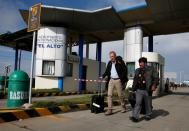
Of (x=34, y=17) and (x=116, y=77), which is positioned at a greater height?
(x=34, y=17)

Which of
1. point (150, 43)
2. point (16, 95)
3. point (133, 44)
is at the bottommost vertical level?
point (16, 95)

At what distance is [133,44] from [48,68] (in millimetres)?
7906

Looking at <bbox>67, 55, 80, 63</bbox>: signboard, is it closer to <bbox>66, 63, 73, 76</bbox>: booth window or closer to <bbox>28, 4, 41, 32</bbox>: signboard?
<bbox>66, 63, 73, 76</bbox>: booth window

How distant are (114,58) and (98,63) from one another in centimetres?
2331

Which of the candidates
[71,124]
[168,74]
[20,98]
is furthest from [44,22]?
[168,74]

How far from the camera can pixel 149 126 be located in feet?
22.8

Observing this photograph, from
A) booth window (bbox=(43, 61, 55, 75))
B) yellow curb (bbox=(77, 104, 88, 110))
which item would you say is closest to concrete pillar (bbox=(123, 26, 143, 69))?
booth window (bbox=(43, 61, 55, 75))

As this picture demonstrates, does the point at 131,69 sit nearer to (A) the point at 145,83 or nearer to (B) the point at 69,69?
(B) the point at 69,69

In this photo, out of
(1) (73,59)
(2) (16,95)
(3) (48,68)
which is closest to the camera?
(2) (16,95)

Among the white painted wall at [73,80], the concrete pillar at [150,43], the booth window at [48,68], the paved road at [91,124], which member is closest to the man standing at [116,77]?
the paved road at [91,124]

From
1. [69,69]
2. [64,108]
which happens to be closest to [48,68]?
[69,69]

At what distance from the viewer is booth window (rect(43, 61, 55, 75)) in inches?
993

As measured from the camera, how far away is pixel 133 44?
24.8m

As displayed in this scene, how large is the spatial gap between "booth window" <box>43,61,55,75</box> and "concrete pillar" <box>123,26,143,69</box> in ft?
21.7
